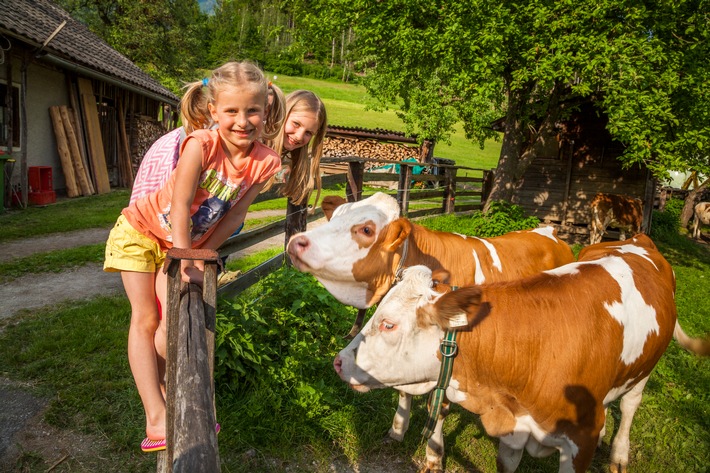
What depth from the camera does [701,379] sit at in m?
4.73

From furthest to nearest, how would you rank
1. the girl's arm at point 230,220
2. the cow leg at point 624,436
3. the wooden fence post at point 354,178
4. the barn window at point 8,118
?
the barn window at point 8,118, the wooden fence post at point 354,178, the cow leg at point 624,436, the girl's arm at point 230,220

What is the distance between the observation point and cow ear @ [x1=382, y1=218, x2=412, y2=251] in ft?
9.40

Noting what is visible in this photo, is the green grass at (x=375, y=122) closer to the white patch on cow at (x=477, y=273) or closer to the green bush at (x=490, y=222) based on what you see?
the green bush at (x=490, y=222)

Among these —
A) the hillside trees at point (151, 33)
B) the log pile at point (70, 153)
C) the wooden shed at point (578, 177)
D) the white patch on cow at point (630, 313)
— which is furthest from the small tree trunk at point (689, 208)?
the hillside trees at point (151, 33)

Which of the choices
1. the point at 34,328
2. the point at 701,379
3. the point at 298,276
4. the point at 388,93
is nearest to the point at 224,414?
the point at 298,276

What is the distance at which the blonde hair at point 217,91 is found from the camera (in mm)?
2223

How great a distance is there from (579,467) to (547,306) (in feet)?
2.68

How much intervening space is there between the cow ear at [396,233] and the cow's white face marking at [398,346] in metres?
0.44

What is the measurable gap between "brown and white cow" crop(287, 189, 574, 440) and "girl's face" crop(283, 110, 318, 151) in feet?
1.76

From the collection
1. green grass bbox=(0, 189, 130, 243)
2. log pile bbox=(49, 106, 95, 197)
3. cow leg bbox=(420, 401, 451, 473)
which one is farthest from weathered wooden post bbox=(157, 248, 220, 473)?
log pile bbox=(49, 106, 95, 197)

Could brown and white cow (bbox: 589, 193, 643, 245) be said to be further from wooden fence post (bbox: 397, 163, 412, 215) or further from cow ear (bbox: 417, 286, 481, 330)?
cow ear (bbox: 417, 286, 481, 330)

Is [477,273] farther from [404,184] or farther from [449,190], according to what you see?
[449,190]

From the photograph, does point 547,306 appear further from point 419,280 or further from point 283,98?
point 283,98

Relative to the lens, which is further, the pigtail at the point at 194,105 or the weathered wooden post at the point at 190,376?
the pigtail at the point at 194,105
